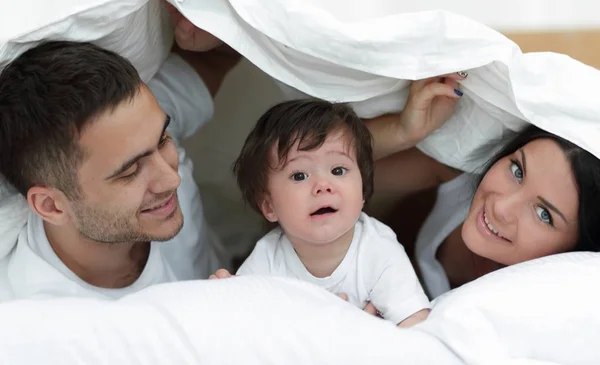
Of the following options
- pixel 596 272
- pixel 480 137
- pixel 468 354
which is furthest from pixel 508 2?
pixel 468 354

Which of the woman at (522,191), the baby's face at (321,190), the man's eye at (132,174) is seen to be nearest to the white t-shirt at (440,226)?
the woman at (522,191)

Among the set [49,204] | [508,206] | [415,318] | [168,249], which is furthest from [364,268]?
[49,204]

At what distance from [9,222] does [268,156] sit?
1.19 ft

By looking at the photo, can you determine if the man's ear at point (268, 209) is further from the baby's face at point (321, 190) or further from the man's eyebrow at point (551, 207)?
the man's eyebrow at point (551, 207)

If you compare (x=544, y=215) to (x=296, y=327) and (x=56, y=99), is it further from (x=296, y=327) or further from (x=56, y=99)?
(x=56, y=99)

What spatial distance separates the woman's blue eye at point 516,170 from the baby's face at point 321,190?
0.20m

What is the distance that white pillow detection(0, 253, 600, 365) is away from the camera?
65 centimetres

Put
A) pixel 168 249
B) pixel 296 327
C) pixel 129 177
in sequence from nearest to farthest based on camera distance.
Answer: pixel 296 327 < pixel 129 177 < pixel 168 249

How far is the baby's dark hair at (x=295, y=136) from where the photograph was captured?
0.83 m

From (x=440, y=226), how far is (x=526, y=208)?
24 centimetres

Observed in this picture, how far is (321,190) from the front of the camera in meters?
0.81

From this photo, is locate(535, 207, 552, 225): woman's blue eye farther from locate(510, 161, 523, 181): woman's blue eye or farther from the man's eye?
the man's eye

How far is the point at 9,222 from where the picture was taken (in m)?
0.87

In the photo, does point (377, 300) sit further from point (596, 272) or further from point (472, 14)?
point (472, 14)
